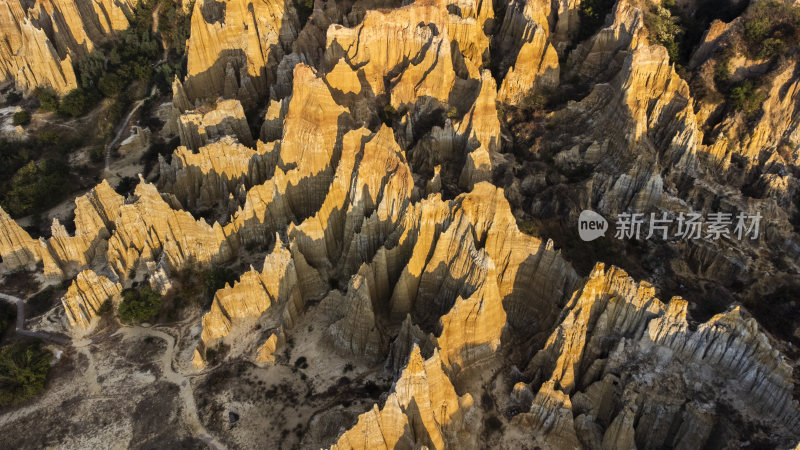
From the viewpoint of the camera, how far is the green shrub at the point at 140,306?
34.8 meters

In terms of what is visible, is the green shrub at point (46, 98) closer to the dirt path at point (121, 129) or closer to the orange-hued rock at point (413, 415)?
the dirt path at point (121, 129)

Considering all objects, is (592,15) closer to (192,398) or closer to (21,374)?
(192,398)

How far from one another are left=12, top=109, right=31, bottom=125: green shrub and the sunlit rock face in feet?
46.3

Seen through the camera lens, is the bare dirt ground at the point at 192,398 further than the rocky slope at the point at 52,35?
No

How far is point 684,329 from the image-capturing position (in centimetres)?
2558

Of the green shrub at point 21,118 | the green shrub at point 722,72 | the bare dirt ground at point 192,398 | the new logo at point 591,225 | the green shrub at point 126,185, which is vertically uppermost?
the green shrub at point 722,72

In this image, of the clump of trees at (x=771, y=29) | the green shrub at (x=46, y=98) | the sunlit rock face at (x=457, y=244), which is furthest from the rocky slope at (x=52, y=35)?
the clump of trees at (x=771, y=29)

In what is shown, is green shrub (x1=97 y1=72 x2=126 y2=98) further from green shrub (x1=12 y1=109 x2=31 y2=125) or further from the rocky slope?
green shrub (x1=12 y1=109 x2=31 y2=125)

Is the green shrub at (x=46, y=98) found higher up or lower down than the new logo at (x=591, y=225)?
higher up

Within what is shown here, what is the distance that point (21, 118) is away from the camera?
182 feet

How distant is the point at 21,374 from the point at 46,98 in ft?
122

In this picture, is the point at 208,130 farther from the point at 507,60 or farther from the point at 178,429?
the point at 507,60

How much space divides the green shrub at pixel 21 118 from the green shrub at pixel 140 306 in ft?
106

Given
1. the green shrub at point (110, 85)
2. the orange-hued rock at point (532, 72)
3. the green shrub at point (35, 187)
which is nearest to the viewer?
the green shrub at point (35, 187)
